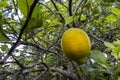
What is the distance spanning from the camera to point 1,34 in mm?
735

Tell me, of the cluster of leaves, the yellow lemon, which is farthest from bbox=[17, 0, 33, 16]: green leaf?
the yellow lemon

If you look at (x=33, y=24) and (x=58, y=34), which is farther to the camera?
(x=58, y=34)

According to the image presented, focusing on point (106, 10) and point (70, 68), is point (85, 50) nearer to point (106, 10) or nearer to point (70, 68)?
point (70, 68)

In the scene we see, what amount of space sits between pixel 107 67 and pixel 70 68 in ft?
1.73

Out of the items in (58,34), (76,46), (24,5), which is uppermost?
(24,5)

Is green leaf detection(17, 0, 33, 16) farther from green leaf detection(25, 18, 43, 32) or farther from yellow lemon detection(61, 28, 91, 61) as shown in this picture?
yellow lemon detection(61, 28, 91, 61)

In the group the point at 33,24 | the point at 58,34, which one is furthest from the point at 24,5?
the point at 58,34

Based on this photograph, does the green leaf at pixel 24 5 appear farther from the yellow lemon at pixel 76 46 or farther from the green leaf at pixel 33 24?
the yellow lemon at pixel 76 46

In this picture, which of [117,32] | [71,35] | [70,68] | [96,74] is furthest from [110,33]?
[71,35]

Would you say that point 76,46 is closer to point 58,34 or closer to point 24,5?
point 24,5

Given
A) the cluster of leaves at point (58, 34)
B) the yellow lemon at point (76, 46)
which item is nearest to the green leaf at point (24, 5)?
the cluster of leaves at point (58, 34)

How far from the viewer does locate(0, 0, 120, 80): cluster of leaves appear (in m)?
0.74

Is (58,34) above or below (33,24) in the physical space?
below

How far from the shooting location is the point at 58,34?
162cm
